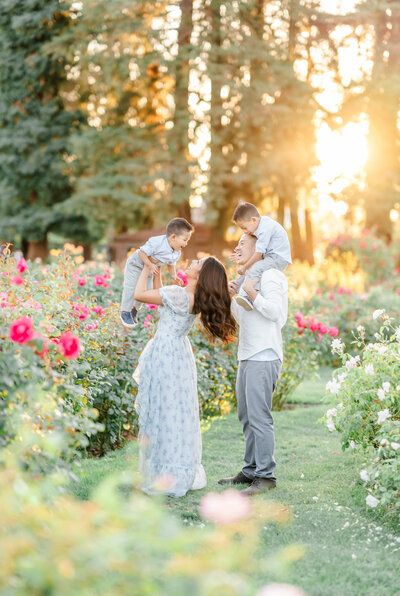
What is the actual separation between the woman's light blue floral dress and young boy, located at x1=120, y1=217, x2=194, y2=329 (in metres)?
0.63

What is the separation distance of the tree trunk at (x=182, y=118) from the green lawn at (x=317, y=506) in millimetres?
11995

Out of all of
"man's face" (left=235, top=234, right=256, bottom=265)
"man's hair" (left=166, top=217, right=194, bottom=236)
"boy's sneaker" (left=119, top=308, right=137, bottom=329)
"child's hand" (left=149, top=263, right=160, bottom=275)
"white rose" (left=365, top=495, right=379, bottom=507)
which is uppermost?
"man's hair" (left=166, top=217, right=194, bottom=236)

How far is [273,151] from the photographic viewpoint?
21.1m

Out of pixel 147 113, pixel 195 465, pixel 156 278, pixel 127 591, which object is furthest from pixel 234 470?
pixel 147 113

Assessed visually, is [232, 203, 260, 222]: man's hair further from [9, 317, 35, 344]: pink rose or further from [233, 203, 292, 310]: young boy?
[9, 317, 35, 344]: pink rose

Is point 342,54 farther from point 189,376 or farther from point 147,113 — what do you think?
point 189,376

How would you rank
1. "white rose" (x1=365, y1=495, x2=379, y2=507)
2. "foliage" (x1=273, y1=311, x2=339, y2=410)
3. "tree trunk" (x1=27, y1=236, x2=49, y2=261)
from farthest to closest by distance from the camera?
"tree trunk" (x1=27, y1=236, x2=49, y2=261), "foliage" (x1=273, y1=311, x2=339, y2=410), "white rose" (x1=365, y1=495, x2=379, y2=507)

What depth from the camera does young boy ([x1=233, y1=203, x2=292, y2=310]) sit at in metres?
5.77

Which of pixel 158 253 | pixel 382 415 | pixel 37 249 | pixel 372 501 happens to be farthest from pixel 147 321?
pixel 37 249

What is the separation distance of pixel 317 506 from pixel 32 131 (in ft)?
65.4

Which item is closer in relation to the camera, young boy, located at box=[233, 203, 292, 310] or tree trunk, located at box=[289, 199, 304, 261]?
young boy, located at box=[233, 203, 292, 310]

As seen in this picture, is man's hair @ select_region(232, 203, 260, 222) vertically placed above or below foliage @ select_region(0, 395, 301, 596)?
above

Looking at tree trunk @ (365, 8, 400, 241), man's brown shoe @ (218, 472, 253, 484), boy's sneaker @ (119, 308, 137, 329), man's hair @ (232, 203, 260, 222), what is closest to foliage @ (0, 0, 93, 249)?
tree trunk @ (365, 8, 400, 241)

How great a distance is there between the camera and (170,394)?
5598mm
